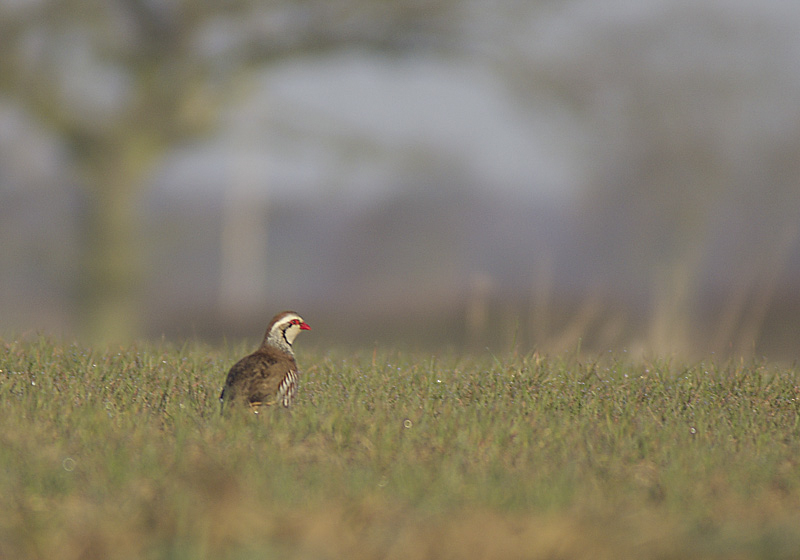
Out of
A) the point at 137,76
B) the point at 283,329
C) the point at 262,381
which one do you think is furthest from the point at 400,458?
the point at 137,76

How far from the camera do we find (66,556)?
337 cm

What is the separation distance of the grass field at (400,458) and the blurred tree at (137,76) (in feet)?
20.9

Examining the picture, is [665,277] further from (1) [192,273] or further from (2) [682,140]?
(1) [192,273]

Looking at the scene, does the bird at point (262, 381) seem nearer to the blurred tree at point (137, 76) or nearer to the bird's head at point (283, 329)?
the bird's head at point (283, 329)

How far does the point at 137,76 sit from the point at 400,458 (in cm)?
1128

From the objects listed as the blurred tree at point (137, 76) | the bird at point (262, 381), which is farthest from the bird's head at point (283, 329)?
the blurred tree at point (137, 76)

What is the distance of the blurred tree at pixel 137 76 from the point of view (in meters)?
14.2

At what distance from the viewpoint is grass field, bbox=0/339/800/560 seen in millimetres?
3361

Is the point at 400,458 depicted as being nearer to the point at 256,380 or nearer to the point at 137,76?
the point at 256,380

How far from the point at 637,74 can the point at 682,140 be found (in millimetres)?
1461

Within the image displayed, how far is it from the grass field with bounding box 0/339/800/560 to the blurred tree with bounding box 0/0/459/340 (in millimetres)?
6362

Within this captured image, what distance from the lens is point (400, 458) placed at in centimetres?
508

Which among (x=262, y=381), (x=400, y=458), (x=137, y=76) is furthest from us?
(x=137, y=76)

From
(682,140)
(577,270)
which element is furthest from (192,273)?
(682,140)
